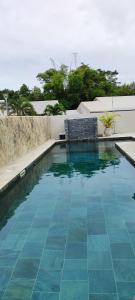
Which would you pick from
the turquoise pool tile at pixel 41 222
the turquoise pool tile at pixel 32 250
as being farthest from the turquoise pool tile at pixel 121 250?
the turquoise pool tile at pixel 41 222

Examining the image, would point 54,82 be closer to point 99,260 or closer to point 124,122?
point 124,122

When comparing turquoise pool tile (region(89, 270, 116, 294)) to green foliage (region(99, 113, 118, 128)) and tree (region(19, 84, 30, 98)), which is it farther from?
tree (region(19, 84, 30, 98))

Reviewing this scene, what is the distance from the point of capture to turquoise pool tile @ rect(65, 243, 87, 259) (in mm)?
4074

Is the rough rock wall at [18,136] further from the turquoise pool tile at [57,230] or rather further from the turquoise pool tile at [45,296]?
the turquoise pool tile at [45,296]

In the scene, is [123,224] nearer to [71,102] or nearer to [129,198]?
[129,198]

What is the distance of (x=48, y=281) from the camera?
136 inches

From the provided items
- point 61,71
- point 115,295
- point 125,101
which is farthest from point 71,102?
point 115,295

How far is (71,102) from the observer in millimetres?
42625

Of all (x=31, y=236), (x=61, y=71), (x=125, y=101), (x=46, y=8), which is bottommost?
(x=31, y=236)

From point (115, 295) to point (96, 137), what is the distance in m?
18.4

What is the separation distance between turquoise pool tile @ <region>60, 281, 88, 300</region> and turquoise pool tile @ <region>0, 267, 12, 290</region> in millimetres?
654

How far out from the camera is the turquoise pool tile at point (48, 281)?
3283 millimetres

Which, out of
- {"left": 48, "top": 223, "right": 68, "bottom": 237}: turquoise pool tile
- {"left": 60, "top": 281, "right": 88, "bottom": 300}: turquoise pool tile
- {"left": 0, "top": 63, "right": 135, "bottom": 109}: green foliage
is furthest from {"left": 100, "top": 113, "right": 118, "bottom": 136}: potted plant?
{"left": 60, "top": 281, "right": 88, "bottom": 300}: turquoise pool tile

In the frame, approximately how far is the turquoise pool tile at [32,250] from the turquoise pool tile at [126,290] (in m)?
1.28
